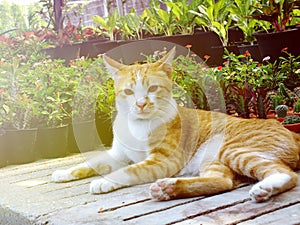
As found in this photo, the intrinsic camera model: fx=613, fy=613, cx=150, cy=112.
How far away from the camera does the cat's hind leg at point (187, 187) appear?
1798 mm

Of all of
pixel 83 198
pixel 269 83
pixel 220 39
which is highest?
pixel 220 39

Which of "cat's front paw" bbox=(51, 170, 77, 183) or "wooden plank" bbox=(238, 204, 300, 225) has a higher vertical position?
"wooden plank" bbox=(238, 204, 300, 225)

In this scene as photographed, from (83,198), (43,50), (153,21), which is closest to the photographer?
(83,198)

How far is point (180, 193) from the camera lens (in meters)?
1.80

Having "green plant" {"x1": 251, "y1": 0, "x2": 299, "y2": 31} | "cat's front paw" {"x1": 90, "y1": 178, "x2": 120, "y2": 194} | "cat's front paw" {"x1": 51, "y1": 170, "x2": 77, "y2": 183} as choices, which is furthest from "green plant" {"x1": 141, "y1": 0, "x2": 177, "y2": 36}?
"cat's front paw" {"x1": 90, "y1": 178, "x2": 120, "y2": 194}

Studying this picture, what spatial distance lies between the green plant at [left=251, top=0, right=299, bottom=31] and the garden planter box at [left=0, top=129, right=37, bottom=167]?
110cm

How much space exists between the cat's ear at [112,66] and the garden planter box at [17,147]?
0.56m

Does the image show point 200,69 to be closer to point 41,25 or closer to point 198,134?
point 198,134

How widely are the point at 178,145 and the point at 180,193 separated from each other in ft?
1.18

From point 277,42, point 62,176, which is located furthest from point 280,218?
point 277,42

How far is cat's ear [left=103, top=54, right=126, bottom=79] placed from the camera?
220cm

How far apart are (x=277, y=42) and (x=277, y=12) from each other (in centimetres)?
13

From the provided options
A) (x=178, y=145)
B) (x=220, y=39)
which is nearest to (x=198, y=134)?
(x=178, y=145)

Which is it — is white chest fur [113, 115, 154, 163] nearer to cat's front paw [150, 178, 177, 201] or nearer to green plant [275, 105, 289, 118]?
cat's front paw [150, 178, 177, 201]
